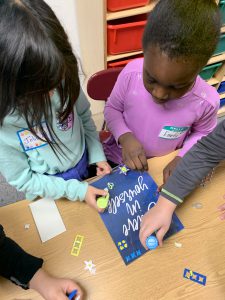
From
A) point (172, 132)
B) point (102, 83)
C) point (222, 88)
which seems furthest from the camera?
point (222, 88)

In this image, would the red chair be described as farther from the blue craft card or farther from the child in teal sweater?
the blue craft card

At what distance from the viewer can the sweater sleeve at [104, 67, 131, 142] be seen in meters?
0.87

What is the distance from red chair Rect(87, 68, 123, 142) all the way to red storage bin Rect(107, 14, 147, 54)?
390 millimetres

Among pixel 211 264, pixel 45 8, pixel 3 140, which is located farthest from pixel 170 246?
pixel 45 8

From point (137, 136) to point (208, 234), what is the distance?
41 cm

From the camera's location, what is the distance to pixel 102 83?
1056 millimetres

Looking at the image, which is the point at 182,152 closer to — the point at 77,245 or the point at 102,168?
the point at 102,168

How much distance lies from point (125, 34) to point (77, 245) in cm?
111

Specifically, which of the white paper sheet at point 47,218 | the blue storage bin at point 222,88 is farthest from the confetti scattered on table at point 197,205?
the blue storage bin at point 222,88

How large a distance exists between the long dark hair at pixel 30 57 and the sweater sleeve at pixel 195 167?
37cm

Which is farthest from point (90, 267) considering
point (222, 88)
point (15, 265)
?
point (222, 88)

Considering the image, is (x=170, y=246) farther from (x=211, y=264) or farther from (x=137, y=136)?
(x=137, y=136)

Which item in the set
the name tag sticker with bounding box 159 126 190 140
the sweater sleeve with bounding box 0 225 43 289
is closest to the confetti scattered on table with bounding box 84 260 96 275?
the sweater sleeve with bounding box 0 225 43 289

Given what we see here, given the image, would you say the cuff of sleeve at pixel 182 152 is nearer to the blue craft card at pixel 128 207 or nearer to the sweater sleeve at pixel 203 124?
the sweater sleeve at pixel 203 124
